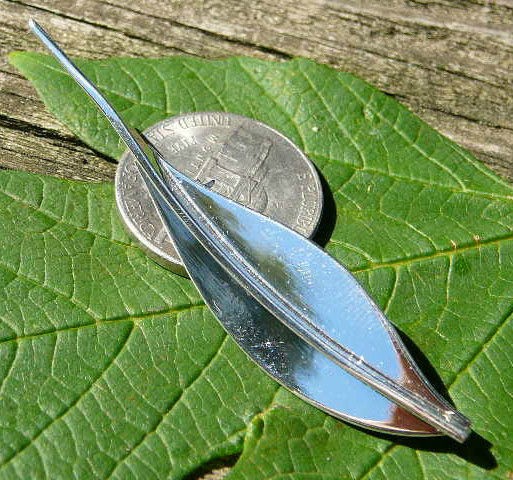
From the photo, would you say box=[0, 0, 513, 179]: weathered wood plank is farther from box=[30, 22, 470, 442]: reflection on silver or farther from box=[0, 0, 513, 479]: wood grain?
box=[30, 22, 470, 442]: reflection on silver

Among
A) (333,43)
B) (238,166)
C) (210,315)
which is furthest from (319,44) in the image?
(210,315)

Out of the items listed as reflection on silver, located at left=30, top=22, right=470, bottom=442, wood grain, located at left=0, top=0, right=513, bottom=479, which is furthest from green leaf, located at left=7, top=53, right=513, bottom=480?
wood grain, located at left=0, top=0, right=513, bottom=479

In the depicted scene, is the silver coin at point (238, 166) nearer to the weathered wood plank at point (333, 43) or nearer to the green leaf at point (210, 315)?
the green leaf at point (210, 315)

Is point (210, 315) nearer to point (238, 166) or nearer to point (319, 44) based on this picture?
point (238, 166)

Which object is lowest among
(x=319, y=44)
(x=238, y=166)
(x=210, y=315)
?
(x=210, y=315)

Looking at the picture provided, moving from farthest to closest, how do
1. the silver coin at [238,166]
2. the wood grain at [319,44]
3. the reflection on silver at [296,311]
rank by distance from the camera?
the wood grain at [319,44] < the silver coin at [238,166] < the reflection on silver at [296,311]

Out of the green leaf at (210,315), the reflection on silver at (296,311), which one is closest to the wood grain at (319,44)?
the green leaf at (210,315)

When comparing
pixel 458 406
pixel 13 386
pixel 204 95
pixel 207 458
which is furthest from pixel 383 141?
pixel 13 386
